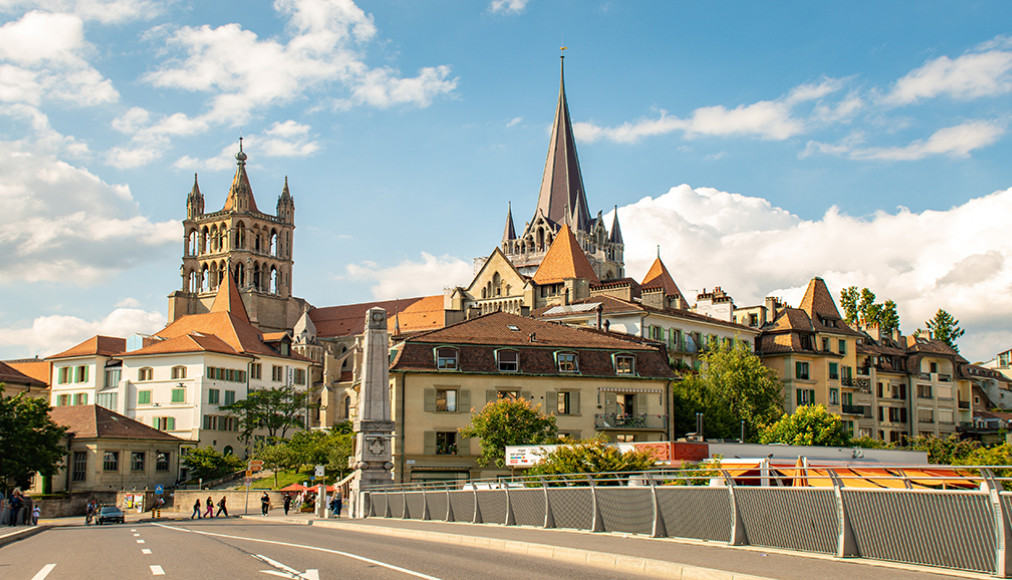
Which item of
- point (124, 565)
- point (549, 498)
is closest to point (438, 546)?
point (549, 498)

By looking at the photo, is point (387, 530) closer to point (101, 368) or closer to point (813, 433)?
point (813, 433)

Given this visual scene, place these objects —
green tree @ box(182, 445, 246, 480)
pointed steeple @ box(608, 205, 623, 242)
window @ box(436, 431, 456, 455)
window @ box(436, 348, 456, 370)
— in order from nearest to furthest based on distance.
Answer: window @ box(436, 431, 456, 455)
window @ box(436, 348, 456, 370)
green tree @ box(182, 445, 246, 480)
pointed steeple @ box(608, 205, 623, 242)

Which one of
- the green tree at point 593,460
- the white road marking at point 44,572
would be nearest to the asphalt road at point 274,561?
the white road marking at point 44,572

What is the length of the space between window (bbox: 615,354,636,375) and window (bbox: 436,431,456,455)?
1046cm

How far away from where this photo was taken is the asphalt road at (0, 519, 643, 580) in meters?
15.0

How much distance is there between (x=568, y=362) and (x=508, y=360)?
11.5ft

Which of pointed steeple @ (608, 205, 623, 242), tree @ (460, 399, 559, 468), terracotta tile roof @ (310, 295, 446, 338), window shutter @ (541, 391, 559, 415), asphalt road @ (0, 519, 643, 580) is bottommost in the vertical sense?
asphalt road @ (0, 519, 643, 580)

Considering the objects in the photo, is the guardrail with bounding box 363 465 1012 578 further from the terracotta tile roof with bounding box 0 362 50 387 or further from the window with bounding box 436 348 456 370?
the terracotta tile roof with bounding box 0 362 50 387

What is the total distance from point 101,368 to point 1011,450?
76225 millimetres

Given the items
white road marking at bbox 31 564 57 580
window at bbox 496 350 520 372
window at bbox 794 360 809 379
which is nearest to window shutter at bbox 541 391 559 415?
window at bbox 496 350 520 372

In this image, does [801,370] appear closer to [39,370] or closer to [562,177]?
[39,370]

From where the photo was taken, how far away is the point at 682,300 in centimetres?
10731

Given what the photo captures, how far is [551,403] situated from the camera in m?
57.6

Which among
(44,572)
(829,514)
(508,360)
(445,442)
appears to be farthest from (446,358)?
(829,514)
